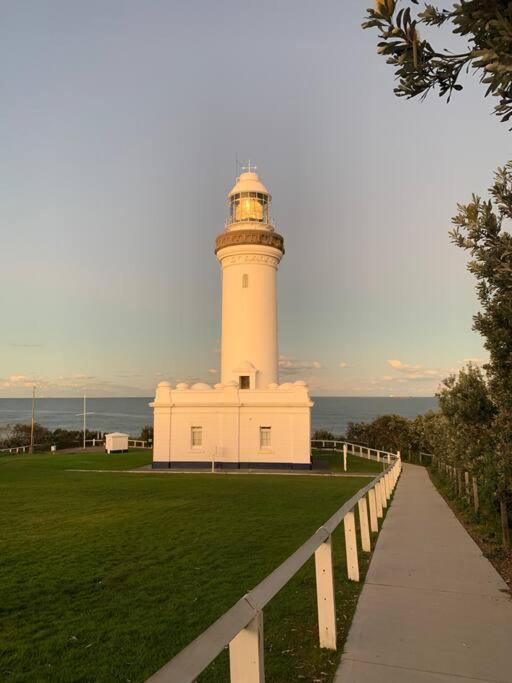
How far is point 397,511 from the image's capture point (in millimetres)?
11930

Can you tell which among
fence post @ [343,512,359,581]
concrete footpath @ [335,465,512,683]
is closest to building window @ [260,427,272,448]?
concrete footpath @ [335,465,512,683]

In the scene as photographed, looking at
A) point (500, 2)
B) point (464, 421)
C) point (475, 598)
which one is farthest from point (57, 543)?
point (500, 2)

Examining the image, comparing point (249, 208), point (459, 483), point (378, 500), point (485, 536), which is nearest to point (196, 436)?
point (249, 208)

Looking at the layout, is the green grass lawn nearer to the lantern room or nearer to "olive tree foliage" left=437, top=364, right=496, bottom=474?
"olive tree foliage" left=437, top=364, right=496, bottom=474

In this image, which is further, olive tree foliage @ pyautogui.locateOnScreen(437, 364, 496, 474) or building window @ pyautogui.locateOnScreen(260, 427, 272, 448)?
building window @ pyautogui.locateOnScreen(260, 427, 272, 448)

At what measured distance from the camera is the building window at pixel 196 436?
2534 centimetres

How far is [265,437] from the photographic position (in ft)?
81.9

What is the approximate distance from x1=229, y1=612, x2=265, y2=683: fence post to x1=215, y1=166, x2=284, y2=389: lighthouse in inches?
973

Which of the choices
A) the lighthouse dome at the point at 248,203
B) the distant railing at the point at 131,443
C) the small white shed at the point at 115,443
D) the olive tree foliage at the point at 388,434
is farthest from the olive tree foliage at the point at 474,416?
the distant railing at the point at 131,443

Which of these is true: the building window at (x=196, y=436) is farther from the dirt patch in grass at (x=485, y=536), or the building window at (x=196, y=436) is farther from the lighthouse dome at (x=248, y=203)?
the dirt patch in grass at (x=485, y=536)

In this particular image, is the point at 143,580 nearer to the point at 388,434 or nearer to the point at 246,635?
the point at 246,635

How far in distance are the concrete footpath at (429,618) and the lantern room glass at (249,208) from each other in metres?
23.0

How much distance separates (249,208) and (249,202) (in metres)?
0.37

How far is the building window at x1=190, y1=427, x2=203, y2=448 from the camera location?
998 inches
